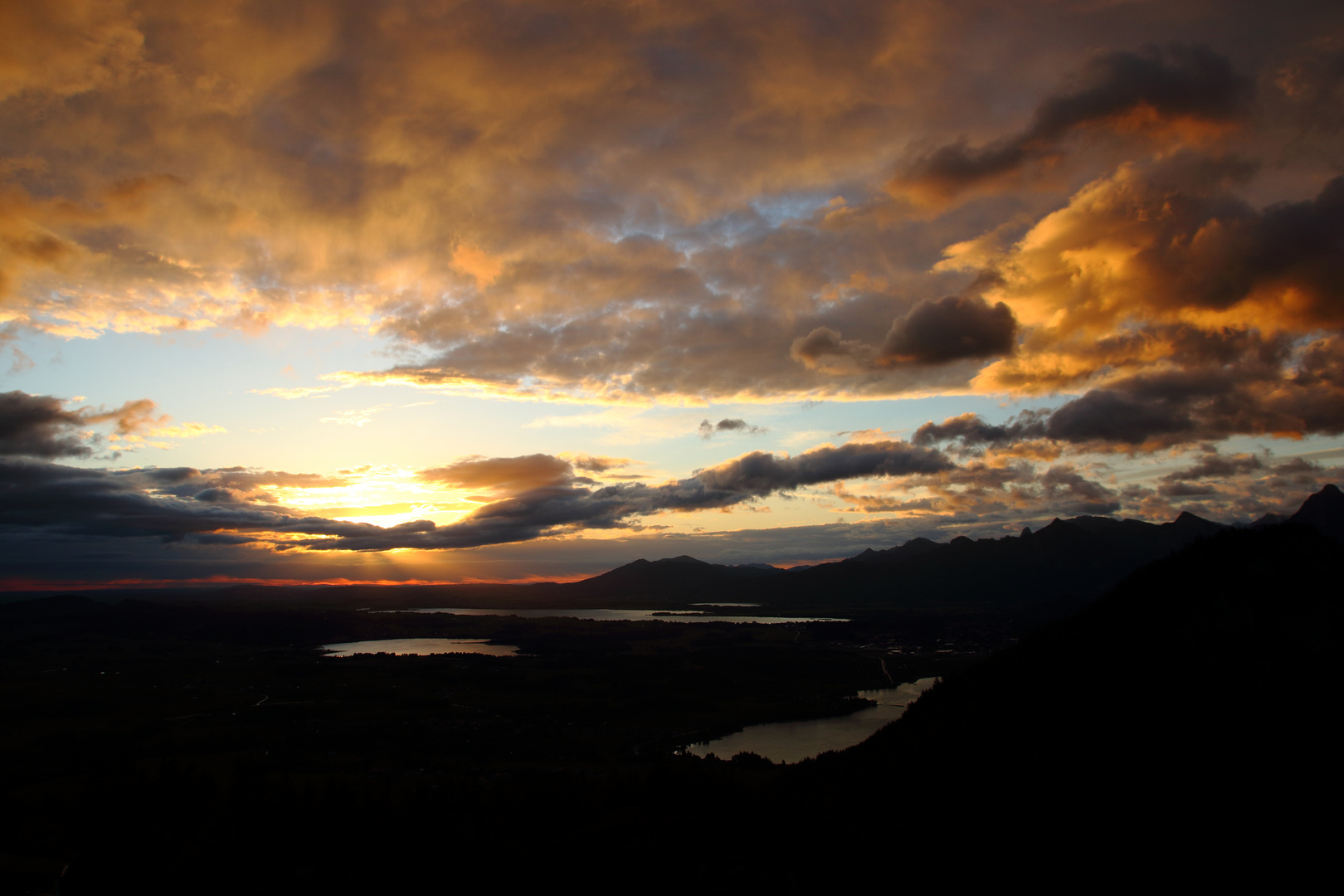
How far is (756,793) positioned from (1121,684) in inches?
1763

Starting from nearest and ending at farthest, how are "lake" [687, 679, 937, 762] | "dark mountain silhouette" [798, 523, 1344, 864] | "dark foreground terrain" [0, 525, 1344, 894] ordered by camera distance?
"dark mountain silhouette" [798, 523, 1344, 864] → "dark foreground terrain" [0, 525, 1344, 894] → "lake" [687, 679, 937, 762]

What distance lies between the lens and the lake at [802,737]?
138 metres

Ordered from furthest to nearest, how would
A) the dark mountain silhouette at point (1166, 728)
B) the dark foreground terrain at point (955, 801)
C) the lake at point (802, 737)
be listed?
the lake at point (802, 737), the dark foreground terrain at point (955, 801), the dark mountain silhouette at point (1166, 728)

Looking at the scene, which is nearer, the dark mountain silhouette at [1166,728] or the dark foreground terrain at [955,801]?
the dark mountain silhouette at [1166,728]

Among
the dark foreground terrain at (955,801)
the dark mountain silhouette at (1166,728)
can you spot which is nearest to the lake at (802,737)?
the dark foreground terrain at (955,801)

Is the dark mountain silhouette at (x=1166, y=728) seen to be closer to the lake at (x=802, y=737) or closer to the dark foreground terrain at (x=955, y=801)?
the dark foreground terrain at (x=955, y=801)

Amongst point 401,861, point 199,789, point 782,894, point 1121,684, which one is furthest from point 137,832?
point 1121,684

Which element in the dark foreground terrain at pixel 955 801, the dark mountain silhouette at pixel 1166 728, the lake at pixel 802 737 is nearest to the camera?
the dark mountain silhouette at pixel 1166 728

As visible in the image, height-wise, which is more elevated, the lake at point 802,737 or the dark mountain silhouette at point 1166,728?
the dark mountain silhouette at point 1166,728

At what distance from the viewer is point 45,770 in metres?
126

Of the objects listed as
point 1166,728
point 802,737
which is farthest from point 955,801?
point 802,737

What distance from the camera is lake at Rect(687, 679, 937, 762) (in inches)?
Answer: 5448

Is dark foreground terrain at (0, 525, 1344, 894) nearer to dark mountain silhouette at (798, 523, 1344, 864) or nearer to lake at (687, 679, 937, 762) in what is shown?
dark mountain silhouette at (798, 523, 1344, 864)

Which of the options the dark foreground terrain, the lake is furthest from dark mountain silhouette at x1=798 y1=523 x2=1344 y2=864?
the lake
